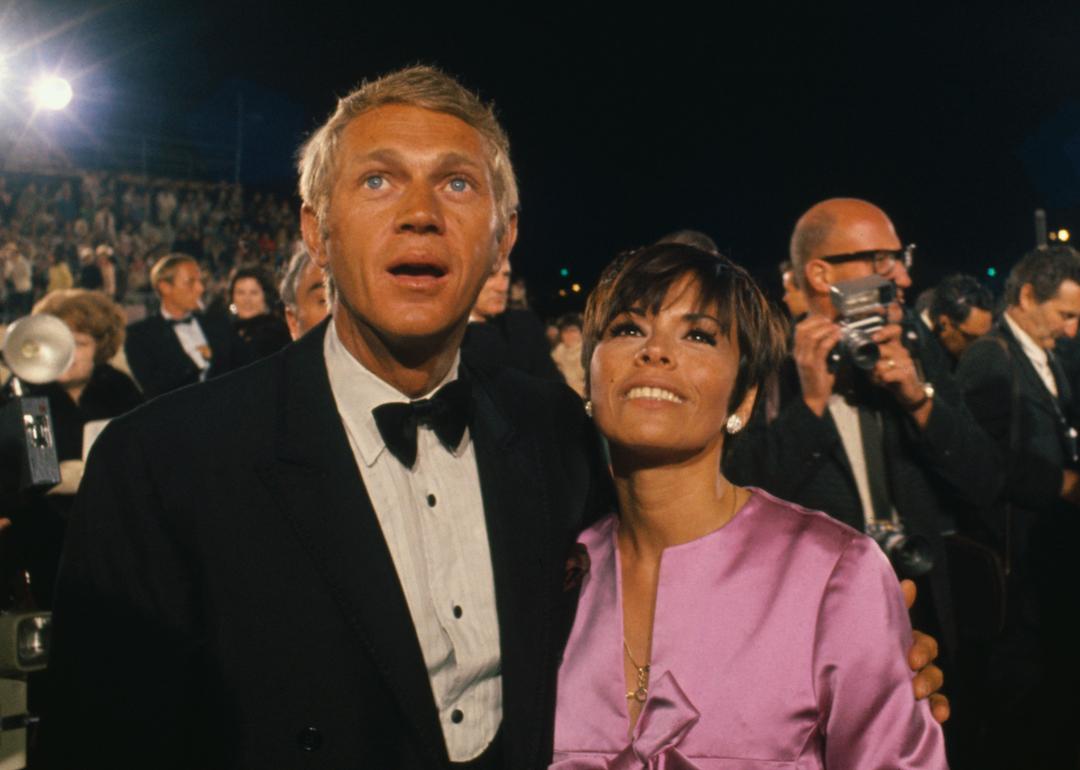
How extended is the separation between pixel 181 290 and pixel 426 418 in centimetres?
557

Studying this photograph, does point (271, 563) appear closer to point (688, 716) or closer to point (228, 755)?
point (228, 755)

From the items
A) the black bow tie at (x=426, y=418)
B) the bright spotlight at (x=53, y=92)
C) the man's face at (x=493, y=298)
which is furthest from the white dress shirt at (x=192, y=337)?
the bright spotlight at (x=53, y=92)

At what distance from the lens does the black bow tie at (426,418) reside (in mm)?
1853

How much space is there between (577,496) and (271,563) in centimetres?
75

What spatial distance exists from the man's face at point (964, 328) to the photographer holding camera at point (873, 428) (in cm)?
313

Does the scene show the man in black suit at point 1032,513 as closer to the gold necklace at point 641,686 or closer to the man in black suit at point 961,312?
the man in black suit at point 961,312

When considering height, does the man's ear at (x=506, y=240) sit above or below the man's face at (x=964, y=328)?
above

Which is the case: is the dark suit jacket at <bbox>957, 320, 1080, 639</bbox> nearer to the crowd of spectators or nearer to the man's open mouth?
the man's open mouth

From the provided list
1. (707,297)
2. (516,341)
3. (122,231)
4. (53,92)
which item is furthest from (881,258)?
(122,231)

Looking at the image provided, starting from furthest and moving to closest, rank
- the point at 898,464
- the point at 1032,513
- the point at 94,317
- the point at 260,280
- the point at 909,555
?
the point at 260,280 < the point at 94,317 < the point at 1032,513 < the point at 898,464 < the point at 909,555

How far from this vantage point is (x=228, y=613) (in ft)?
5.44

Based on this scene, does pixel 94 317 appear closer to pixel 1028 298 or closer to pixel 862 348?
pixel 862 348

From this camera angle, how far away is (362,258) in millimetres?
1896

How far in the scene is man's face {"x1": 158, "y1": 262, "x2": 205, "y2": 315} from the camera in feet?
22.8
